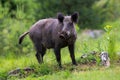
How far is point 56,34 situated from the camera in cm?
1231

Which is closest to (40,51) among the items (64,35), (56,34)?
(56,34)

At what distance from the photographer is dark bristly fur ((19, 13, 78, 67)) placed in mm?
11883

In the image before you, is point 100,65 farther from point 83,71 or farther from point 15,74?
point 15,74

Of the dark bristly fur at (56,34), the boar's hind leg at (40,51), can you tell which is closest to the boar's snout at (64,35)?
the dark bristly fur at (56,34)

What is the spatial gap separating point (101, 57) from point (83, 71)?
0.68 m

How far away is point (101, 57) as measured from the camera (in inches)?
464

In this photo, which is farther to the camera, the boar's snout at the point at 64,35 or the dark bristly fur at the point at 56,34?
the dark bristly fur at the point at 56,34

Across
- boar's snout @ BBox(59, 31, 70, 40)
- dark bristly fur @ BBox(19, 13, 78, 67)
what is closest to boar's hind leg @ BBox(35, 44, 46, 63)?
dark bristly fur @ BBox(19, 13, 78, 67)

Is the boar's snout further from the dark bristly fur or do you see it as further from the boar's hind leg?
the boar's hind leg

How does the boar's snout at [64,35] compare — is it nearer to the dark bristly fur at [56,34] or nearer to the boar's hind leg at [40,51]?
the dark bristly fur at [56,34]

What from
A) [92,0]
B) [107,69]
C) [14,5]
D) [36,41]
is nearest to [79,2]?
[92,0]

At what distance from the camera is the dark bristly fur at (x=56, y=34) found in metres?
11.9

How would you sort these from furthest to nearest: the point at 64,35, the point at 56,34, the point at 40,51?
1. the point at 40,51
2. the point at 56,34
3. the point at 64,35

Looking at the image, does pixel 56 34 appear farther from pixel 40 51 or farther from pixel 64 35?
pixel 40 51
